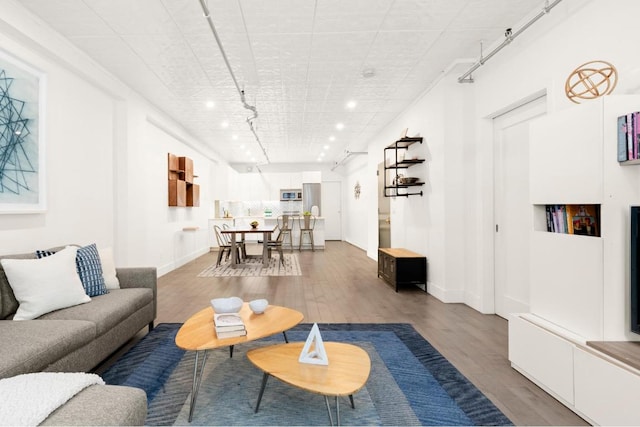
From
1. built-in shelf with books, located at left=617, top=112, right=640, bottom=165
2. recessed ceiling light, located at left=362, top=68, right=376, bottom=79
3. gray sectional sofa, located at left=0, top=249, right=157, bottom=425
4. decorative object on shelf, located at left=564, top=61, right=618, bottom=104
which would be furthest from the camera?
recessed ceiling light, located at left=362, top=68, right=376, bottom=79

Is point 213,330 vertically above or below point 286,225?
below

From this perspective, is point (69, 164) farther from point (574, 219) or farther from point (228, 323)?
point (574, 219)

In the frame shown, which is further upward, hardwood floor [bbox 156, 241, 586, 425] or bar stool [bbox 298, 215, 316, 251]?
bar stool [bbox 298, 215, 316, 251]

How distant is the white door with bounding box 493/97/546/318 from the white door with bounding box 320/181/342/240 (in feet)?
27.2

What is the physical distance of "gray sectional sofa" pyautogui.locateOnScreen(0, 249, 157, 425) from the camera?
1177 mm

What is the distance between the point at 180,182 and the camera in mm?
6379

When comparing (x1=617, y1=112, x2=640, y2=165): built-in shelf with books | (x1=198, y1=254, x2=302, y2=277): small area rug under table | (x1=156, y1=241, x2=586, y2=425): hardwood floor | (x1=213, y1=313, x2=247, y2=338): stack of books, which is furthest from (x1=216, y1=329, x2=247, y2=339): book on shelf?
(x1=198, y1=254, x2=302, y2=277): small area rug under table

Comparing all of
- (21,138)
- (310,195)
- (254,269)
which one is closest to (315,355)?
(21,138)

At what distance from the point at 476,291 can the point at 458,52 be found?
2.90 metres

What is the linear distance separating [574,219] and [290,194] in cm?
973

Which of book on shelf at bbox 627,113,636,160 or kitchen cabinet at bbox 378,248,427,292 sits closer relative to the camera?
book on shelf at bbox 627,113,636,160

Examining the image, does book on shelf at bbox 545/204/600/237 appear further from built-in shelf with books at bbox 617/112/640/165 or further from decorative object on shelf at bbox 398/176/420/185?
decorative object on shelf at bbox 398/176/420/185

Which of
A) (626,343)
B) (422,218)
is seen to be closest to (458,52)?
(422,218)

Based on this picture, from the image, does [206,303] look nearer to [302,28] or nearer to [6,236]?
[6,236]
